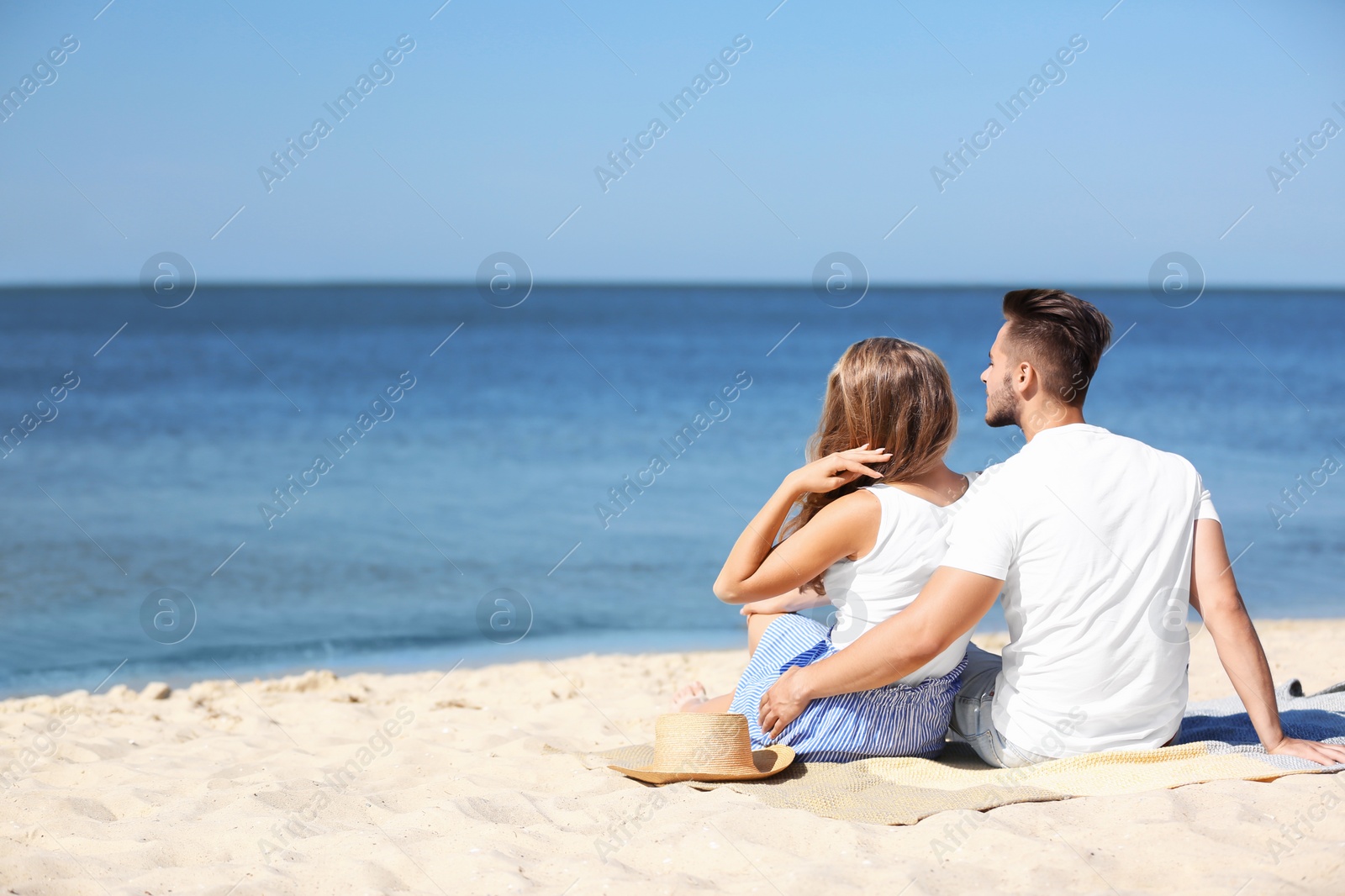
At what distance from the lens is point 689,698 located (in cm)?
371

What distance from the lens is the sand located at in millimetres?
2338

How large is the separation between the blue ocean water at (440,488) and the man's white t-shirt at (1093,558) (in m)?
4.27

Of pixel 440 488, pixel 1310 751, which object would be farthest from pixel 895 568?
pixel 440 488

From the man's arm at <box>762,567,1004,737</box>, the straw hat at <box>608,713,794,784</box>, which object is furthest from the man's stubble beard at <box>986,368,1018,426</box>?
the straw hat at <box>608,713,794,784</box>

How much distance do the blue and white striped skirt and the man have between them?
0.19 meters

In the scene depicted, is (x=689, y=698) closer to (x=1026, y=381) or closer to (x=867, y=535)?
(x=867, y=535)

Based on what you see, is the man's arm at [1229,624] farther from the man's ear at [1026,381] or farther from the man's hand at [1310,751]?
the man's ear at [1026,381]

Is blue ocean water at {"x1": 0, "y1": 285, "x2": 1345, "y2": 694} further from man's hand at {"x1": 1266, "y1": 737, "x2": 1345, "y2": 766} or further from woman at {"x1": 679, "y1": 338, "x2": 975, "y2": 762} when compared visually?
man's hand at {"x1": 1266, "y1": 737, "x2": 1345, "y2": 766}

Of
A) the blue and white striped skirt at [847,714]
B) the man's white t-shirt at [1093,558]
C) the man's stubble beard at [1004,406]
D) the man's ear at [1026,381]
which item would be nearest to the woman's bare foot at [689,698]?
the blue and white striped skirt at [847,714]

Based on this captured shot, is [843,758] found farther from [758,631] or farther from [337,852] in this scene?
[337,852]

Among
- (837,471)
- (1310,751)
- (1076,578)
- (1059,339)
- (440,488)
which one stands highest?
(440,488)

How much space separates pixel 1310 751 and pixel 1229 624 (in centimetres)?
46

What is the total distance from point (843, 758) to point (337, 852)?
1.51 metres

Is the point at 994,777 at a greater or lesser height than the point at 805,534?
lesser
